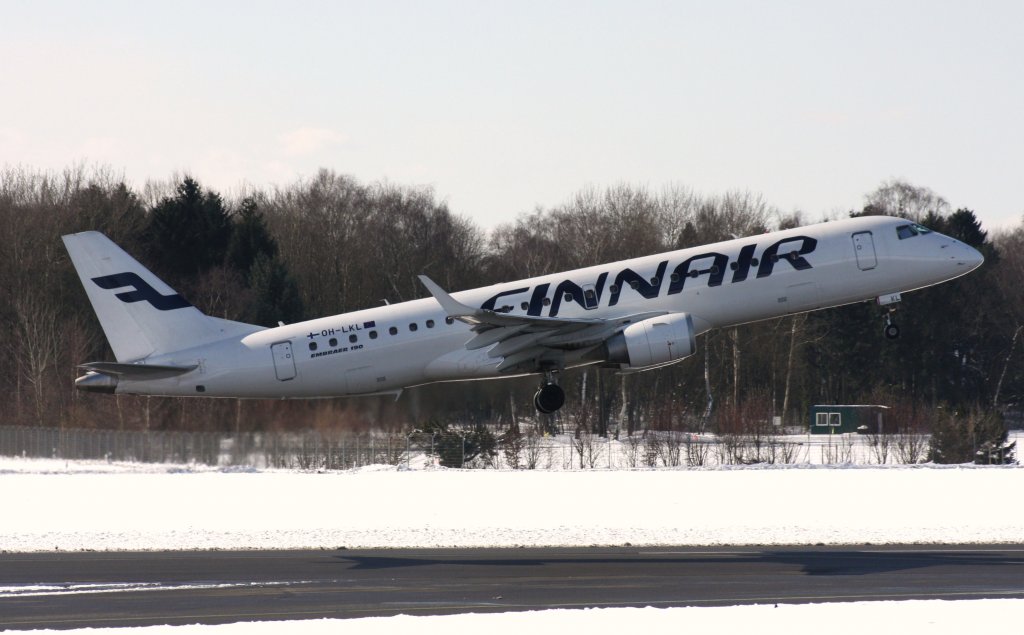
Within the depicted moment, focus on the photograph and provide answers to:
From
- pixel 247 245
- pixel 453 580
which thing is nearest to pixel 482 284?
pixel 247 245

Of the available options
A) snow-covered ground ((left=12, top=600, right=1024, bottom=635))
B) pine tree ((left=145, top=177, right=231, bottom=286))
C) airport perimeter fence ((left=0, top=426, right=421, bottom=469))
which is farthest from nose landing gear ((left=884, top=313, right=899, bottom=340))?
pine tree ((left=145, top=177, right=231, bottom=286))

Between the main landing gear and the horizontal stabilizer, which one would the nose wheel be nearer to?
the main landing gear

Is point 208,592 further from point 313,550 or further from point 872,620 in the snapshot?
point 872,620

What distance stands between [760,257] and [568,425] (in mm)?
34578

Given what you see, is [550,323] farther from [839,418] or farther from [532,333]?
[839,418]

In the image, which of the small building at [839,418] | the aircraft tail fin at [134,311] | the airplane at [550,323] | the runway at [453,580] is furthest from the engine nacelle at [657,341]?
the small building at [839,418]

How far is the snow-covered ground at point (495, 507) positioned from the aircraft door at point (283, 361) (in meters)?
3.99

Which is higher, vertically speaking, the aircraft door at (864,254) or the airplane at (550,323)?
the aircraft door at (864,254)

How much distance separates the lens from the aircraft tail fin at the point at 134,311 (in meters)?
39.5

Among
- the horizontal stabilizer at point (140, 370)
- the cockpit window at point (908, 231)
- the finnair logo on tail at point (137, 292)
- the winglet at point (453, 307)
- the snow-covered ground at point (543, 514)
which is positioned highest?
the cockpit window at point (908, 231)

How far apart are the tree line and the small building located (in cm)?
198

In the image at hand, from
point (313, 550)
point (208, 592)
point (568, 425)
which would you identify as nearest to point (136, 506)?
point (313, 550)

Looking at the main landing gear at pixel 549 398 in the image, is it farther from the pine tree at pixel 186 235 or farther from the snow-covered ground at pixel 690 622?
the pine tree at pixel 186 235

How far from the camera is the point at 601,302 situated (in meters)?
36.2
